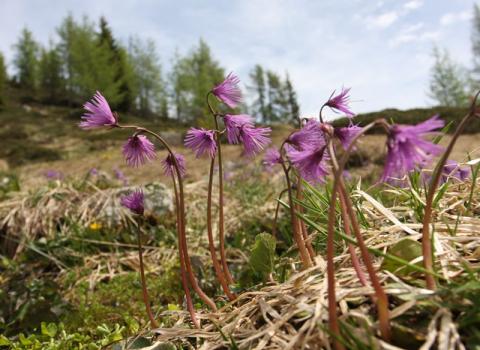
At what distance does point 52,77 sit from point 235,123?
208 feet

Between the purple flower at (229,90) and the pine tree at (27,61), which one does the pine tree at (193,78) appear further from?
the purple flower at (229,90)

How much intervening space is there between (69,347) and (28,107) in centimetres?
5576

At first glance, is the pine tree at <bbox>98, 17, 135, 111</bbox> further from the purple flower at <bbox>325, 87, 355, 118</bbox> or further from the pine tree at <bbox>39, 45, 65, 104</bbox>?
the purple flower at <bbox>325, 87, 355, 118</bbox>

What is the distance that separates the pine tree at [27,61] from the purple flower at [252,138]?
6848 centimetres

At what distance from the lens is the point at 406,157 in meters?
0.82

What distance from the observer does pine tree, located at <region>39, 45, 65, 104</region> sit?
2272 inches

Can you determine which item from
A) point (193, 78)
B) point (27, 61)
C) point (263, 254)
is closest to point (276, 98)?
point (193, 78)

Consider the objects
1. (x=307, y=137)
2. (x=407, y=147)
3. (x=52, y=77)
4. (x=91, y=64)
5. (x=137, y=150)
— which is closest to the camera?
(x=407, y=147)

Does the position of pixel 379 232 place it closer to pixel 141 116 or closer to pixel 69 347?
pixel 69 347

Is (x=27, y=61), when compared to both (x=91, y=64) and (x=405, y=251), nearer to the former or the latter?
(x=91, y=64)

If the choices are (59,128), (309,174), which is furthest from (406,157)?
(59,128)

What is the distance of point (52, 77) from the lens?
5828 cm

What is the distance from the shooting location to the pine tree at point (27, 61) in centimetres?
6278

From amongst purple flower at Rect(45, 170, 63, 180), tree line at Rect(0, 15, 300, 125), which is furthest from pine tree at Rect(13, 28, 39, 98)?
purple flower at Rect(45, 170, 63, 180)
